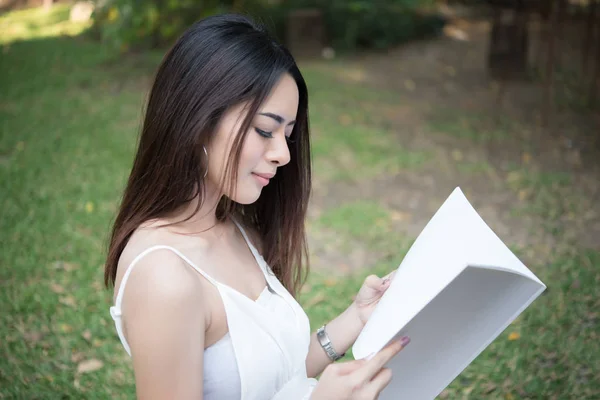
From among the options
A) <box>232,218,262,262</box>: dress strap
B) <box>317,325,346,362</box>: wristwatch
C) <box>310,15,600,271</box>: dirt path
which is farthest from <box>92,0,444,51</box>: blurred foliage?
<box>317,325,346,362</box>: wristwatch

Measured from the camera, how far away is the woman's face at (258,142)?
5.51 ft

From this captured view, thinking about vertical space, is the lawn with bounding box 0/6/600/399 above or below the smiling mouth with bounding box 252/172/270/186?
below

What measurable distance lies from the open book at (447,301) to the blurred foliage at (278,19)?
7.37 m

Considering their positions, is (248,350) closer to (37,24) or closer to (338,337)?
(338,337)

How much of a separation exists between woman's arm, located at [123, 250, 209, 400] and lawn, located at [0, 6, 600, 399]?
1355mm

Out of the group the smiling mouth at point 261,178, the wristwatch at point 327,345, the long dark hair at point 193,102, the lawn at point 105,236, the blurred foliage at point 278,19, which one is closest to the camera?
the long dark hair at point 193,102

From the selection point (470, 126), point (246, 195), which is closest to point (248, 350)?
point (246, 195)

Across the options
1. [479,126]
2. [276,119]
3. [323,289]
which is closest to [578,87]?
[479,126]

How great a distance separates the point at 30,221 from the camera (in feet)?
15.8

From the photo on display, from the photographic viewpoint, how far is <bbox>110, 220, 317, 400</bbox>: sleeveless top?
1.69 metres

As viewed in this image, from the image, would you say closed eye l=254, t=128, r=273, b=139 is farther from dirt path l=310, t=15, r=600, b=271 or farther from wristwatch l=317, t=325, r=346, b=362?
dirt path l=310, t=15, r=600, b=271

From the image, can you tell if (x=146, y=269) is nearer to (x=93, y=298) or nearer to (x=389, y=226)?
(x=93, y=298)

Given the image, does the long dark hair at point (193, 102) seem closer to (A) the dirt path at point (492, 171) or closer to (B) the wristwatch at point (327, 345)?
(B) the wristwatch at point (327, 345)

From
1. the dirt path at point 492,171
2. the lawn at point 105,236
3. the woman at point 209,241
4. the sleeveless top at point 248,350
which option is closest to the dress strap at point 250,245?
the woman at point 209,241
